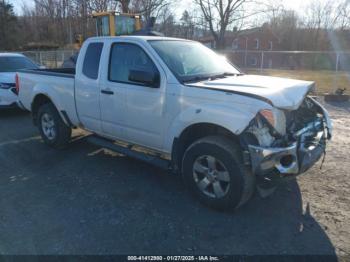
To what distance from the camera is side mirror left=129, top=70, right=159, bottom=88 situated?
152 inches

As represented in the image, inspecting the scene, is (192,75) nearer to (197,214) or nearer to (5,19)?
(197,214)

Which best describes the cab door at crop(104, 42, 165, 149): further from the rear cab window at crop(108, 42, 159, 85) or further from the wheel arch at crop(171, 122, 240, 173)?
the wheel arch at crop(171, 122, 240, 173)

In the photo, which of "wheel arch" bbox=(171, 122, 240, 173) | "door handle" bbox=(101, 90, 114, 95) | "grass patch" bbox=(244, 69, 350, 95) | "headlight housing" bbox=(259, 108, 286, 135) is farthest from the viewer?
"grass patch" bbox=(244, 69, 350, 95)

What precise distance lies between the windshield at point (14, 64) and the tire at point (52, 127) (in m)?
4.13

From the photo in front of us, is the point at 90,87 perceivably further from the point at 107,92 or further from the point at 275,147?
the point at 275,147

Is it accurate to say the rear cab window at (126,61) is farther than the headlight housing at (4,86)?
No

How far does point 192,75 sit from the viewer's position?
4086 millimetres

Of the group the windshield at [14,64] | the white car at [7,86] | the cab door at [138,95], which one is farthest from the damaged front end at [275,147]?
the windshield at [14,64]

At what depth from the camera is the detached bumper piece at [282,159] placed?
312cm

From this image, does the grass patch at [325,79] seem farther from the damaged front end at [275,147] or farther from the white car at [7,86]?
the white car at [7,86]

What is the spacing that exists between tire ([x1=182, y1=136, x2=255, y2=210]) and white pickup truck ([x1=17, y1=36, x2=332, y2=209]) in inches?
0.4

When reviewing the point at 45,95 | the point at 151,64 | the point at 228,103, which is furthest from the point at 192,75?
the point at 45,95

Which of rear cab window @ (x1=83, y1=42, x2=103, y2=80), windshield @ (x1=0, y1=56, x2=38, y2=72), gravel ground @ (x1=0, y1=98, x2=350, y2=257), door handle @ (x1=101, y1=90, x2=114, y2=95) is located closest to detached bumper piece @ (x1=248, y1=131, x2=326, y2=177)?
gravel ground @ (x1=0, y1=98, x2=350, y2=257)

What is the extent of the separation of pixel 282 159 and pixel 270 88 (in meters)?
0.84
